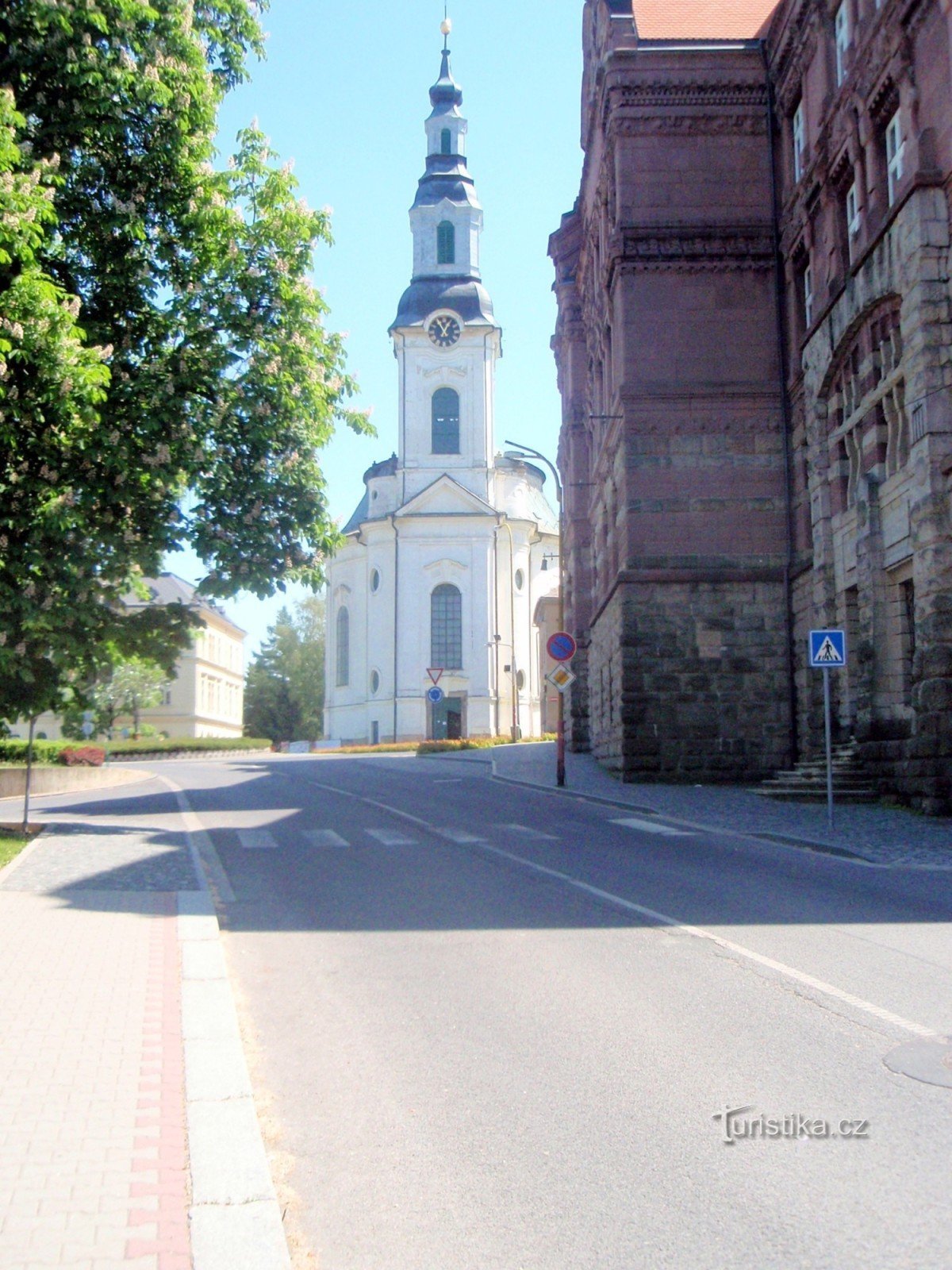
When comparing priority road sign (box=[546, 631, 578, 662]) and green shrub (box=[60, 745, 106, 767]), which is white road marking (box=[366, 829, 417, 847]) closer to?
priority road sign (box=[546, 631, 578, 662])

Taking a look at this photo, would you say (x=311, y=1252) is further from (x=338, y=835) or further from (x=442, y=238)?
(x=442, y=238)

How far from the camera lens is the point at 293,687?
344 feet

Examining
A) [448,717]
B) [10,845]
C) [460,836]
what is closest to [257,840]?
[460,836]

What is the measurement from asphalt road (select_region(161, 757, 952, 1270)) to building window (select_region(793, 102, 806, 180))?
17.9 metres

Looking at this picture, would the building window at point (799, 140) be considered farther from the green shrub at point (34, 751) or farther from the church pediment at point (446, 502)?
the church pediment at point (446, 502)

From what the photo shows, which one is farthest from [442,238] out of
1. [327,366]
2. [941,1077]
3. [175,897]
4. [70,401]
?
[941,1077]

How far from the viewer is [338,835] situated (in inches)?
687

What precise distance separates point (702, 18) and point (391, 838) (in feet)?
75.7

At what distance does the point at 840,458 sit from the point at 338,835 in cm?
1195

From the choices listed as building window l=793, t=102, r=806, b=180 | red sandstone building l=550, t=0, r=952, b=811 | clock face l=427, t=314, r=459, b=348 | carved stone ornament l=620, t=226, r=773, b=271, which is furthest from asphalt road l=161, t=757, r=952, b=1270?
clock face l=427, t=314, r=459, b=348

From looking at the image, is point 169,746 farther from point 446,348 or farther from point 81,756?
point 446,348

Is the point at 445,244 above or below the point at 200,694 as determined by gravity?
above

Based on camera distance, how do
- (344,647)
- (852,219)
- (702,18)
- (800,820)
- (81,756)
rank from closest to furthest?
(800,820) → (852,219) → (702,18) → (81,756) → (344,647)

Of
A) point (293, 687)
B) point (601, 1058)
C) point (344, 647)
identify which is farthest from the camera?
point (293, 687)
